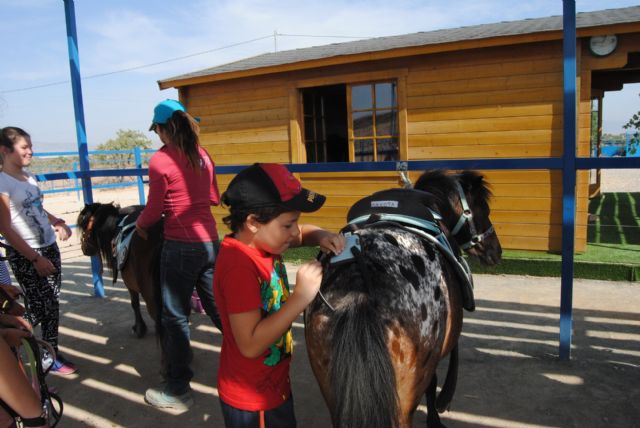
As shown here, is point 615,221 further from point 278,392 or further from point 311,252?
point 278,392

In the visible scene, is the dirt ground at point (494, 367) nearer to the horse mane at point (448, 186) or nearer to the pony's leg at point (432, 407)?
the pony's leg at point (432, 407)

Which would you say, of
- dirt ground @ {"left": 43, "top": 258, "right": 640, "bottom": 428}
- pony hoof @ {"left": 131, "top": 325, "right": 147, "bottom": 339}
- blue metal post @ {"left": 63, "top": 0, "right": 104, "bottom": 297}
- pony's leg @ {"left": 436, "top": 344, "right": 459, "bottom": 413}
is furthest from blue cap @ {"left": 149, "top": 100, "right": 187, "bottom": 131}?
blue metal post @ {"left": 63, "top": 0, "right": 104, "bottom": 297}

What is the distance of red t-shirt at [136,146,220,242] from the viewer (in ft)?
8.93

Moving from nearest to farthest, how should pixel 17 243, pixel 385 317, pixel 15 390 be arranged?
pixel 15 390, pixel 385 317, pixel 17 243

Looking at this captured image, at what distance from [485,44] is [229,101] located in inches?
172

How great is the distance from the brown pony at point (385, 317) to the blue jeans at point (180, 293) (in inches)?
46.3

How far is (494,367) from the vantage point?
340 centimetres

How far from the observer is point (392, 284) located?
1675 millimetres

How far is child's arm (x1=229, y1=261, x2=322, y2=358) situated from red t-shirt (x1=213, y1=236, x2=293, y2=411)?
0.04m

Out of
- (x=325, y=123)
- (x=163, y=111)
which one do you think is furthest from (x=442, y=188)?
(x=325, y=123)

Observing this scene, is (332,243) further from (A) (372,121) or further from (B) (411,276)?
(A) (372,121)

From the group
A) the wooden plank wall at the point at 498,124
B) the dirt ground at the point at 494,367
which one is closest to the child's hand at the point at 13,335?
the dirt ground at the point at 494,367

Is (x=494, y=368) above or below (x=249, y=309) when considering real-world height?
below

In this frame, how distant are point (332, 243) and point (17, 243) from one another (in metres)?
2.53
